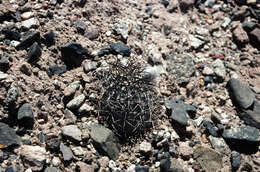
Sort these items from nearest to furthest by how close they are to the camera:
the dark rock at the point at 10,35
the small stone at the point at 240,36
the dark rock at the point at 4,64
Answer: the dark rock at the point at 4,64, the dark rock at the point at 10,35, the small stone at the point at 240,36

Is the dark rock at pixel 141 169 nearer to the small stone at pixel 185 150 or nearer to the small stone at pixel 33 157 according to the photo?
the small stone at pixel 185 150

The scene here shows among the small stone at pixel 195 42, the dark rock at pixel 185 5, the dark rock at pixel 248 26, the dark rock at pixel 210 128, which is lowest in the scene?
the dark rock at pixel 210 128

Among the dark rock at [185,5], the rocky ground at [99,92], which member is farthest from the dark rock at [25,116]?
the dark rock at [185,5]

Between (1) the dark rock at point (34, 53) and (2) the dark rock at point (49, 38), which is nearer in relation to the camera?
(1) the dark rock at point (34, 53)

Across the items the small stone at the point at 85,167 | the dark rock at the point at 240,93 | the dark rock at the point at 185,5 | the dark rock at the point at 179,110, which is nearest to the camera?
the small stone at the point at 85,167

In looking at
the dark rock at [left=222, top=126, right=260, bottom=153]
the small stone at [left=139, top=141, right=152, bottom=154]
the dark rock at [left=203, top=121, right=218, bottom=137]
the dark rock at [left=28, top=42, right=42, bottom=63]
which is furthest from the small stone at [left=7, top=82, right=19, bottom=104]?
the dark rock at [left=222, top=126, right=260, bottom=153]

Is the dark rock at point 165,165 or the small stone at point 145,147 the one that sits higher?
the small stone at point 145,147

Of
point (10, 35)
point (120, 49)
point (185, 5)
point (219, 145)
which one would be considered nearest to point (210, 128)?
point (219, 145)

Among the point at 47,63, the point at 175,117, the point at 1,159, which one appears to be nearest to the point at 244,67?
the point at 175,117
